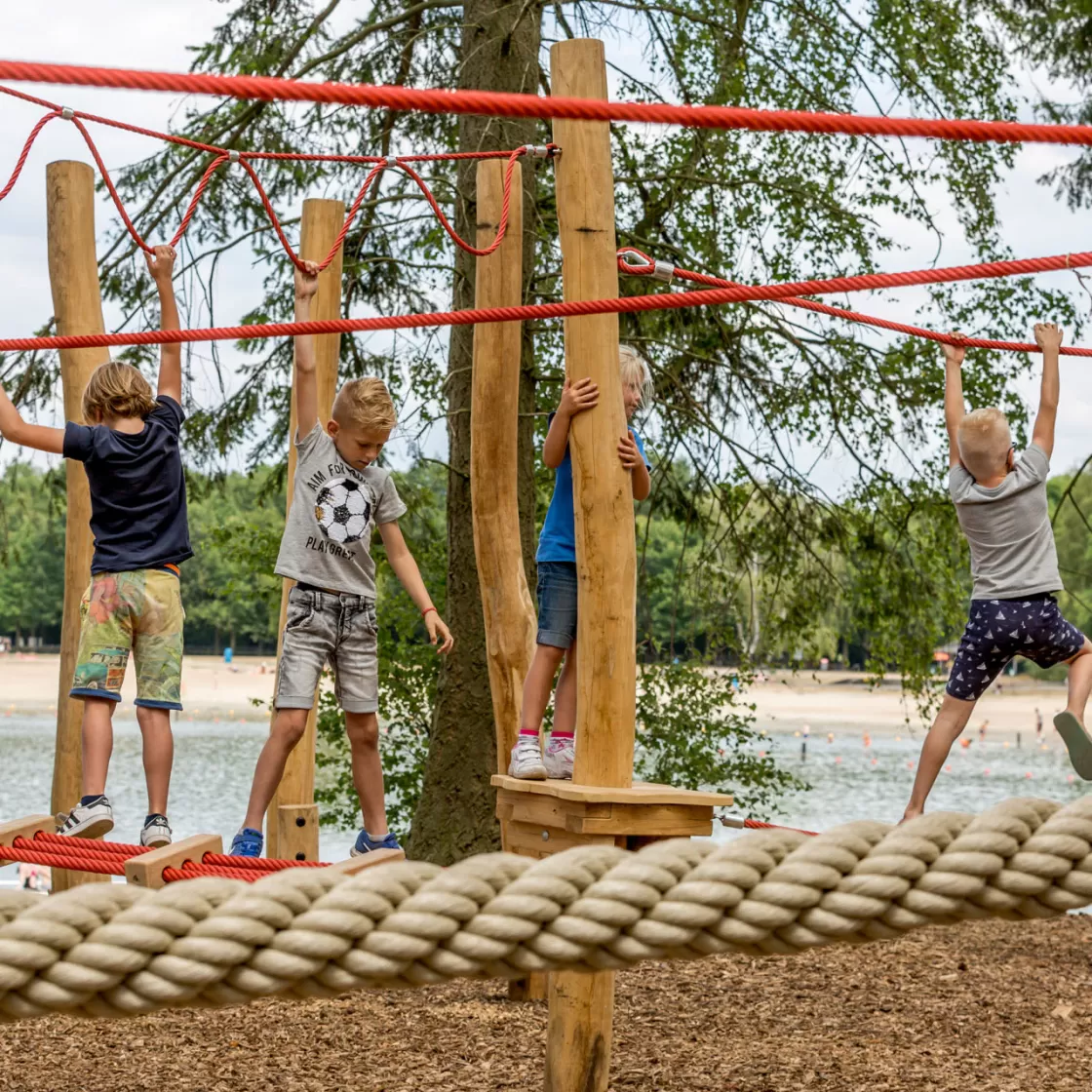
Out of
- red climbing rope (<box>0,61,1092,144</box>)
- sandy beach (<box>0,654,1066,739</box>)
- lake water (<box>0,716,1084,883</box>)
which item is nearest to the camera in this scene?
red climbing rope (<box>0,61,1092,144</box>)

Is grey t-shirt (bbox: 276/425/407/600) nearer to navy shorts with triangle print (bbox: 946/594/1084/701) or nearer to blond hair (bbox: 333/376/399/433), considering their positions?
blond hair (bbox: 333/376/399/433)

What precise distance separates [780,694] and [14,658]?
114ft

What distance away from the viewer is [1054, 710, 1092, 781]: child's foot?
398 cm

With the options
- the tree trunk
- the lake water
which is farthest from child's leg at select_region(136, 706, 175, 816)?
the lake water

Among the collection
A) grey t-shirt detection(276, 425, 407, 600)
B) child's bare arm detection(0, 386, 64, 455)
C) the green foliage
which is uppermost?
child's bare arm detection(0, 386, 64, 455)

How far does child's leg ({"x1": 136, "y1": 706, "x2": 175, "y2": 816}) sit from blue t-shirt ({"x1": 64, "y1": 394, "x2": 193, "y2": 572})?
0.40m

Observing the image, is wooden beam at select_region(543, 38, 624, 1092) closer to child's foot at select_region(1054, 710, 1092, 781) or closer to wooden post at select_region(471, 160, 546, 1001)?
wooden post at select_region(471, 160, 546, 1001)

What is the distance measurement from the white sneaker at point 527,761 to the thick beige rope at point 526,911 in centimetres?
202

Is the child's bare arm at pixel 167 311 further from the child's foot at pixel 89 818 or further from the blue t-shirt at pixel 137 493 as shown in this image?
the child's foot at pixel 89 818

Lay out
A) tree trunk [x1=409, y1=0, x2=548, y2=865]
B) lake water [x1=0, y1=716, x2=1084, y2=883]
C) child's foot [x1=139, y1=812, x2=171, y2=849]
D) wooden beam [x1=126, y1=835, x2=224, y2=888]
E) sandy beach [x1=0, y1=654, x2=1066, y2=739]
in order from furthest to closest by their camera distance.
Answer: sandy beach [x1=0, y1=654, x2=1066, y2=739], lake water [x1=0, y1=716, x2=1084, y2=883], tree trunk [x1=409, y1=0, x2=548, y2=865], child's foot [x1=139, y1=812, x2=171, y2=849], wooden beam [x1=126, y1=835, x2=224, y2=888]

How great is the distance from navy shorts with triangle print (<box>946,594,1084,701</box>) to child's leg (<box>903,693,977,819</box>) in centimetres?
4

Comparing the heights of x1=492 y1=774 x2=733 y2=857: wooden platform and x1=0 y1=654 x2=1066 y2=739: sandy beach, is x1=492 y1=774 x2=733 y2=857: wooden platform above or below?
above

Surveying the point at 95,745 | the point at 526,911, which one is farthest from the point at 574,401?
the point at 526,911

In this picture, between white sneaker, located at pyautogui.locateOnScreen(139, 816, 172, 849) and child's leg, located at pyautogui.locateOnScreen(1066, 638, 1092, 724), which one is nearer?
white sneaker, located at pyautogui.locateOnScreen(139, 816, 172, 849)
